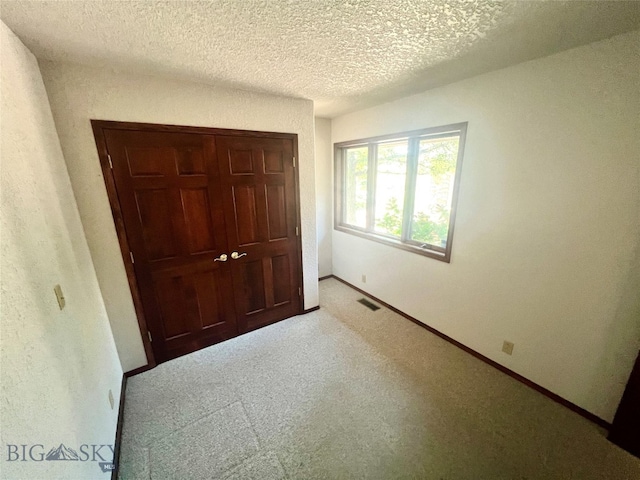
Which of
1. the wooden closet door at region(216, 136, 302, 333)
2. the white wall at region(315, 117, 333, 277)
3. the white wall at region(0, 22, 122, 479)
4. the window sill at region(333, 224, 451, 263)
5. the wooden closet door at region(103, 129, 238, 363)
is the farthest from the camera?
the white wall at region(315, 117, 333, 277)

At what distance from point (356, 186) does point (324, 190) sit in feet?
1.53

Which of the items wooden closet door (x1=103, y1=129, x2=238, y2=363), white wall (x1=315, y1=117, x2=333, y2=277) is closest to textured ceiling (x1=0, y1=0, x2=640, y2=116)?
wooden closet door (x1=103, y1=129, x2=238, y2=363)

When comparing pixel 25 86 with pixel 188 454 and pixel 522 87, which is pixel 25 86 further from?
pixel 522 87

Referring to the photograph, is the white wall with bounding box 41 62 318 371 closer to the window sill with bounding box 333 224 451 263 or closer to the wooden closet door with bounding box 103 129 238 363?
the wooden closet door with bounding box 103 129 238 363

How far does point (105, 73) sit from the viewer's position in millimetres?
1581

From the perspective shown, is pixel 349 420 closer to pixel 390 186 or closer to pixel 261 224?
pixel 261 224

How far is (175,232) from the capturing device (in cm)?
196

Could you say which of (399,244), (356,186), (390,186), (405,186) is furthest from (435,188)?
(356,186)

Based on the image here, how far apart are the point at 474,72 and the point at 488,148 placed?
1.82 feet

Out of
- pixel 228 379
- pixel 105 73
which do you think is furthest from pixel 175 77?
pixel 228 379

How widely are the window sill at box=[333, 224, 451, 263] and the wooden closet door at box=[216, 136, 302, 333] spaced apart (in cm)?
98

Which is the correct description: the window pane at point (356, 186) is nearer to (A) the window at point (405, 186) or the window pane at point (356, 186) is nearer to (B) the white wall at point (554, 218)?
(A) the window at point (405, 186)

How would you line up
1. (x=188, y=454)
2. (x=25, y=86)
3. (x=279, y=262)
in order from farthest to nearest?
(x=279, y=262)
(x=188, y=454)
(x=25, y=86)

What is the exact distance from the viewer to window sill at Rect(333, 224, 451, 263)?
228 cm
